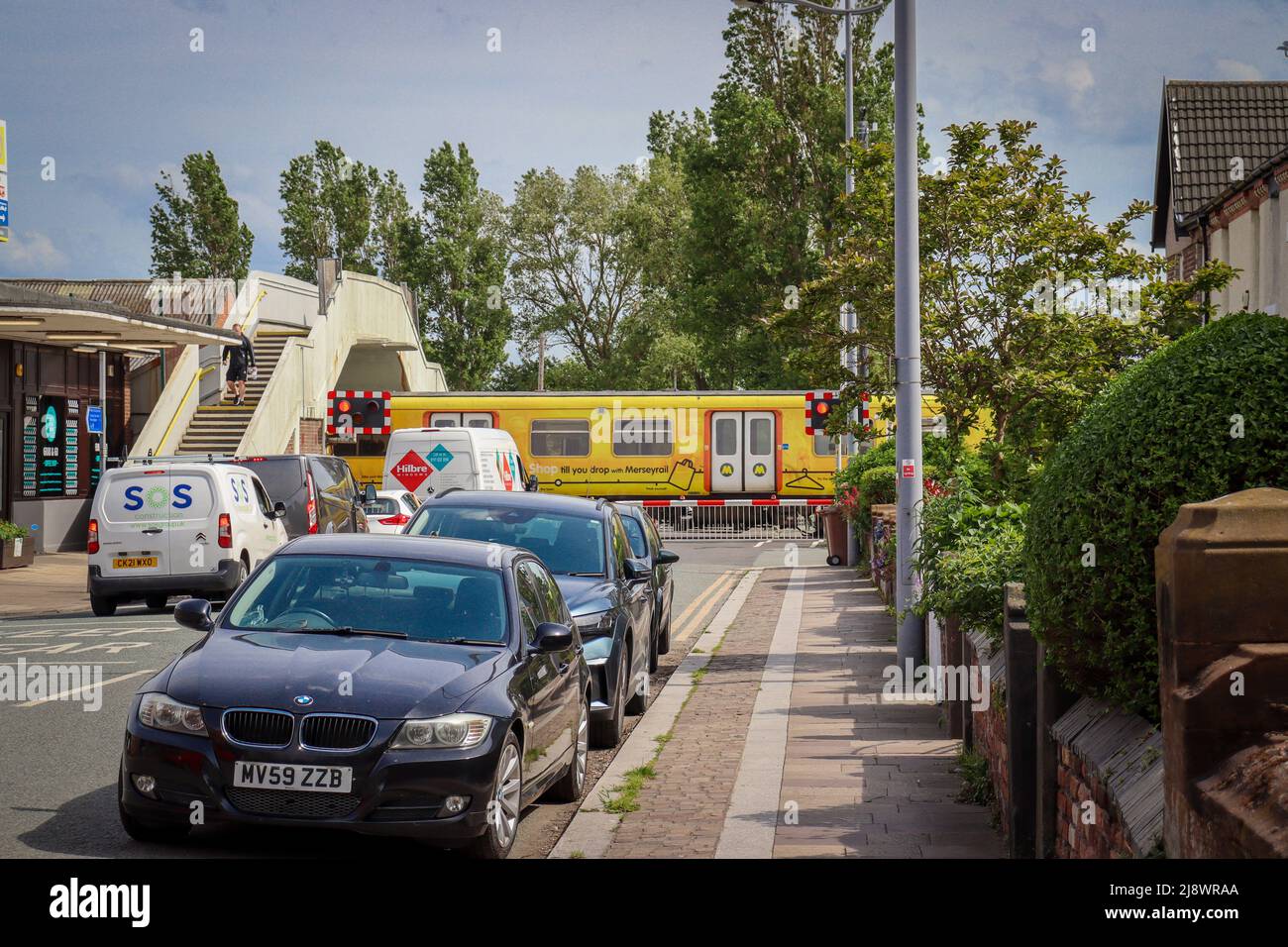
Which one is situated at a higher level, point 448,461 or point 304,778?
point 448,461

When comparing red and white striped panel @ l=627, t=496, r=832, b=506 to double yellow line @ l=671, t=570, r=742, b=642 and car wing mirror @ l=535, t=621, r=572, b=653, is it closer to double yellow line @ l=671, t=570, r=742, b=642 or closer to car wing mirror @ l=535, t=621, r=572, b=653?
double yellow line @ l=671, t=570, r=742, b=642

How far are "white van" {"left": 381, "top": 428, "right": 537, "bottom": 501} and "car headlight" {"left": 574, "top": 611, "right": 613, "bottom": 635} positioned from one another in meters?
17.7

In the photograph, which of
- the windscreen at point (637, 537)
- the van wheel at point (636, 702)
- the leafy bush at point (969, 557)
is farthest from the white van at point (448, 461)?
the leafy bush at point (969, 557)

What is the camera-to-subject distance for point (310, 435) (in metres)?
42.1

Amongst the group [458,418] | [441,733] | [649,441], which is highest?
[458,418]

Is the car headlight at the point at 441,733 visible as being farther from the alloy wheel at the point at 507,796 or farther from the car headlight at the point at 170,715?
the car headlight at the point at 170,715

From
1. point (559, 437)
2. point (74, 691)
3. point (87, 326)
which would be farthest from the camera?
point (559, 437)

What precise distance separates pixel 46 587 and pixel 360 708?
18.2 metres

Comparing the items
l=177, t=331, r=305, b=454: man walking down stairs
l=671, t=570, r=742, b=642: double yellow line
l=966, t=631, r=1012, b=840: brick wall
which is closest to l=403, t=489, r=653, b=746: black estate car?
l=966, t=631, r=1012, b=840: brick wall

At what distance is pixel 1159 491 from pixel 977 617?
12.2ft

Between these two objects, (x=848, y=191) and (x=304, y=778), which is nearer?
(x=304, y=778)

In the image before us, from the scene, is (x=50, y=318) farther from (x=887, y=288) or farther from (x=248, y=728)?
(x=248, y=728)

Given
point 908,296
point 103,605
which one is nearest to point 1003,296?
point 908,296

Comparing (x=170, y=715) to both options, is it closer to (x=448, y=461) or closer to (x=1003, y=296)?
(x=1003, y=296)
